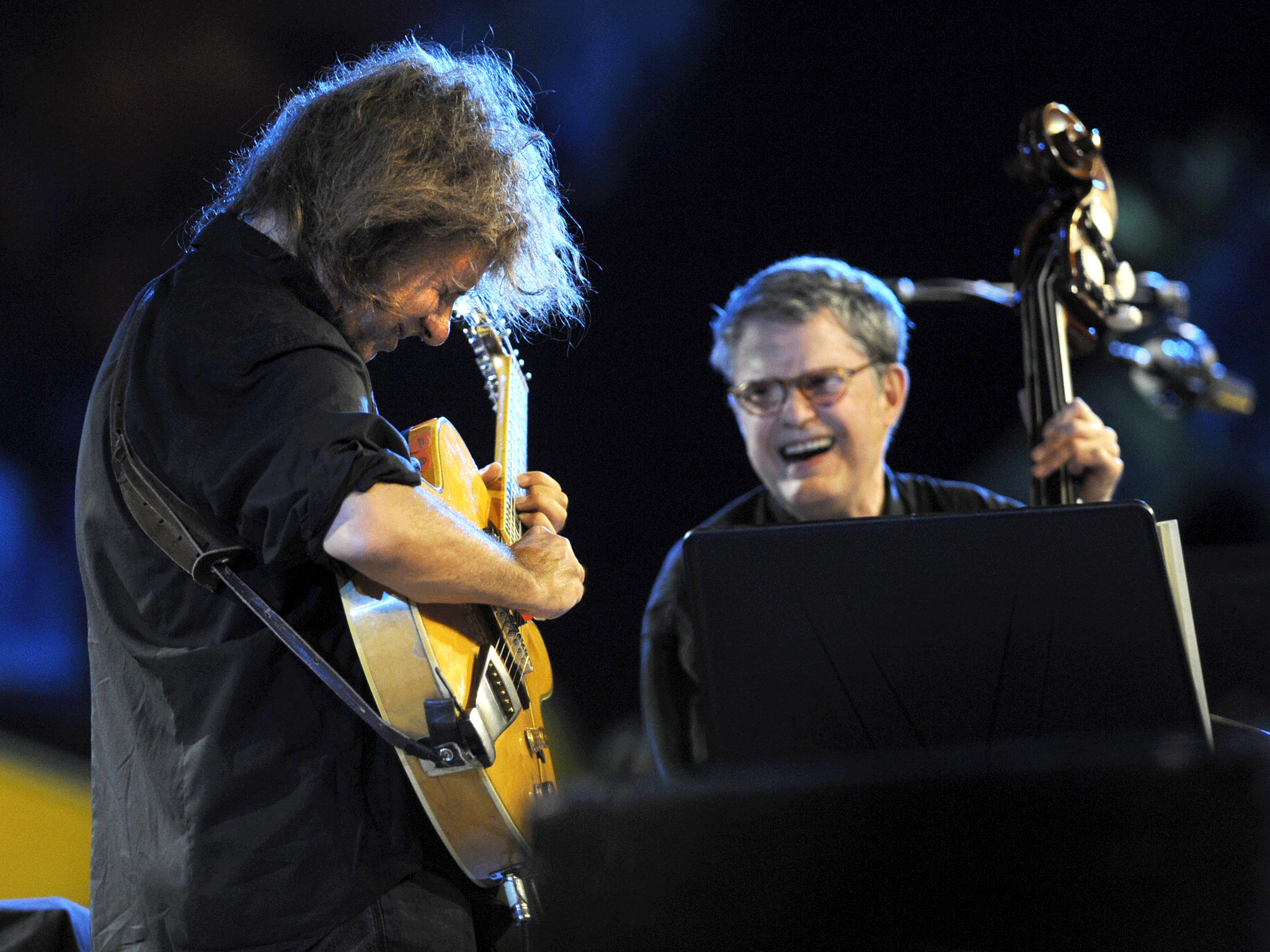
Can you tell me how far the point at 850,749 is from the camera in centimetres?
117

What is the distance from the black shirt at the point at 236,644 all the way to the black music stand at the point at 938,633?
44 centimetres

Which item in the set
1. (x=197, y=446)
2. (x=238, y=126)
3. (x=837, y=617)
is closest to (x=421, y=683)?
(x=197, y=446)

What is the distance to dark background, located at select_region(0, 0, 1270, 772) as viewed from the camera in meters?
3.01

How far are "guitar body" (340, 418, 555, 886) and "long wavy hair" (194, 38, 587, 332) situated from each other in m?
0.27

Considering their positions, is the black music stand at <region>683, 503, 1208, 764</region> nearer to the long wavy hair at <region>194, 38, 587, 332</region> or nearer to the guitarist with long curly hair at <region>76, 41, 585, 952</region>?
the guitarist with long curly hair at <region>76, 41, 585, 952</region>

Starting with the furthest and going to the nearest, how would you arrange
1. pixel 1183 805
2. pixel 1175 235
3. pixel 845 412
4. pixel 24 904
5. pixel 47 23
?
pixel 1175 235
pixel 47 23
pixel 845 412
pixel 24 904
pixel 1183 805

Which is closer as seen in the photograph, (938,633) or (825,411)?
(938,633)

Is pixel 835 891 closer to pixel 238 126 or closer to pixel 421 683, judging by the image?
pixel 421 683

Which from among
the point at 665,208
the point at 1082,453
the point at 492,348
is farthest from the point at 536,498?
the point at 665,208

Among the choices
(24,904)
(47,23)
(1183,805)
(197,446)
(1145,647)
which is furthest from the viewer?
(47,23)

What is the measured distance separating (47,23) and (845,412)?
2.38 meters

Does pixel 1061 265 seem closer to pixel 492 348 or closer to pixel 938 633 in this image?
pixel 492 348

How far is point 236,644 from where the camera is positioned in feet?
4.30

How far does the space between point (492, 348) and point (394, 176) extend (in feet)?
2.28
